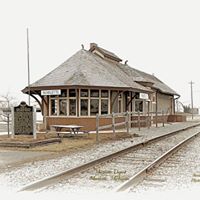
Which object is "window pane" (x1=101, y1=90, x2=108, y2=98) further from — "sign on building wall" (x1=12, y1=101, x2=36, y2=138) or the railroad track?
the railroad track

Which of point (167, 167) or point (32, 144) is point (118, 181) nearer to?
point (167, 167)

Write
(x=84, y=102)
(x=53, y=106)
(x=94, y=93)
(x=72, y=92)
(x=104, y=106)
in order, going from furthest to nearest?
1. (x=53, y=106)
2. (x=104, y=106)
3. (x=94, y=93)
4. (x=72, y=92)
5. (x=84, y=102)

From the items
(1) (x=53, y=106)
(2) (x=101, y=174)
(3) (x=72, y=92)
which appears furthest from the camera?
(1) (x=53, y=106)

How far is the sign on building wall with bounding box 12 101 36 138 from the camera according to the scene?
47.9 feet

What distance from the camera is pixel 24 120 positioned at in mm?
14672

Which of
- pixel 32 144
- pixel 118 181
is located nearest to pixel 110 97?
pixel 32 144

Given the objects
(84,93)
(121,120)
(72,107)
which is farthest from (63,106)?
(121,120)

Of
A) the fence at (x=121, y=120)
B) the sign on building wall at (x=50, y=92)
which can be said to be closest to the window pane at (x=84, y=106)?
the fence at (x=121, y=120)

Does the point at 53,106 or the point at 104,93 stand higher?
the point at 104,93

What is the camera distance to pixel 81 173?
8234 mm

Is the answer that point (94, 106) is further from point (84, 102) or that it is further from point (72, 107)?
point (72, 107)

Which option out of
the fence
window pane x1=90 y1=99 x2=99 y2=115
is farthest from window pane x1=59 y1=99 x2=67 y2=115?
the fence

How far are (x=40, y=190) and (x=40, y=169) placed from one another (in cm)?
239

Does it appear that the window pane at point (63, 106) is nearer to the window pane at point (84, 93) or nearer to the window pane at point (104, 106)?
the window pane at point (84, 93)
